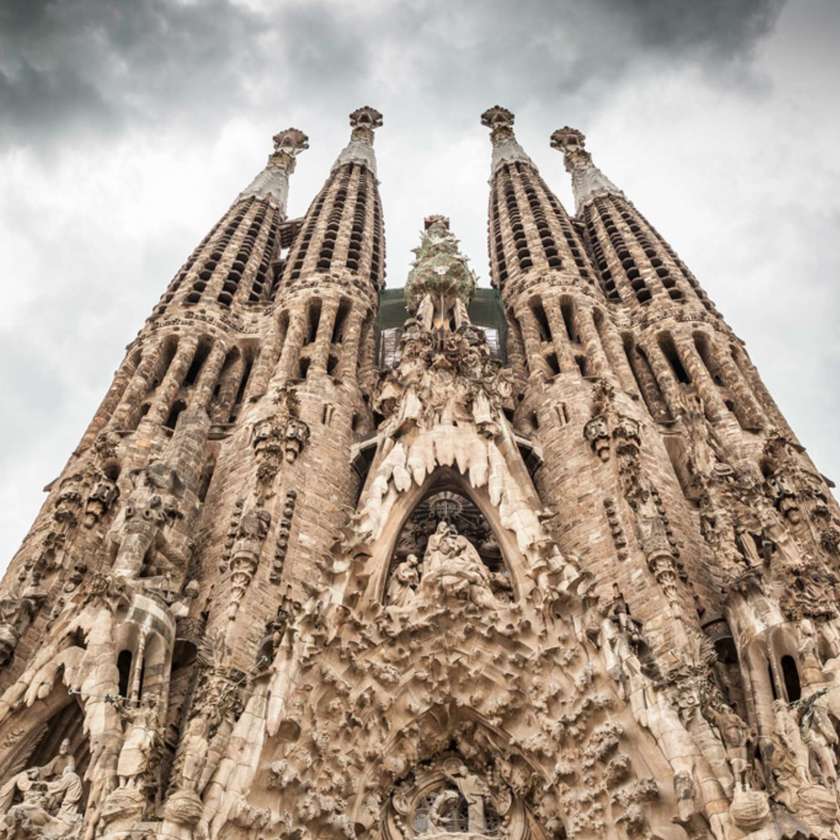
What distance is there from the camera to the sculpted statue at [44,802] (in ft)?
32.5

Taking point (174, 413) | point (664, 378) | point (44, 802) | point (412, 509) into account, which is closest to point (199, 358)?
point (174, 413)

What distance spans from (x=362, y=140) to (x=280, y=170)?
4559mm

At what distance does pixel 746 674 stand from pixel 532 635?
Result: 287 cm

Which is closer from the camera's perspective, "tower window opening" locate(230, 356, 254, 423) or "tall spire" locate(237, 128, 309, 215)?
"tower window opening" locate(230, 356, 254, 423)

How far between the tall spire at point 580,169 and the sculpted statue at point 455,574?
21496 millimetres

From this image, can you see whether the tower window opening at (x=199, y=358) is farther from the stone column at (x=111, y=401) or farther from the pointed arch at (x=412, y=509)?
the pointed arch at (x=412, y=509)

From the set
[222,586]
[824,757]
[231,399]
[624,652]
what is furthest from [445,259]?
[824,757]

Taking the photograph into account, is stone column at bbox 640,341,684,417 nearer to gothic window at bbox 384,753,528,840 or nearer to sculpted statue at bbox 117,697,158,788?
gothic window at bbox 384,753,528,840

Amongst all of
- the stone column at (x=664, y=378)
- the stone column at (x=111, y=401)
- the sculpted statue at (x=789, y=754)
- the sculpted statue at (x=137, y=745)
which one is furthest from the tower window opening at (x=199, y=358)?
the sculpted statue at (x=789, y=754)

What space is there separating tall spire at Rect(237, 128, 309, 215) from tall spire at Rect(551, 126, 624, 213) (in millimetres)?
10665

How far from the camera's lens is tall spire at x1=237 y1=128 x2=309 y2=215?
33162mm

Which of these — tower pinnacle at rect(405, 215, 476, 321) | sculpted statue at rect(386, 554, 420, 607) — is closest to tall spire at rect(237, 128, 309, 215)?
tower pinnacle at rect(405, 215, 476, 321)

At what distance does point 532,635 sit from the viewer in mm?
12359

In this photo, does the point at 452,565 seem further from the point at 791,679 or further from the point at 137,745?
the point at 137,745
